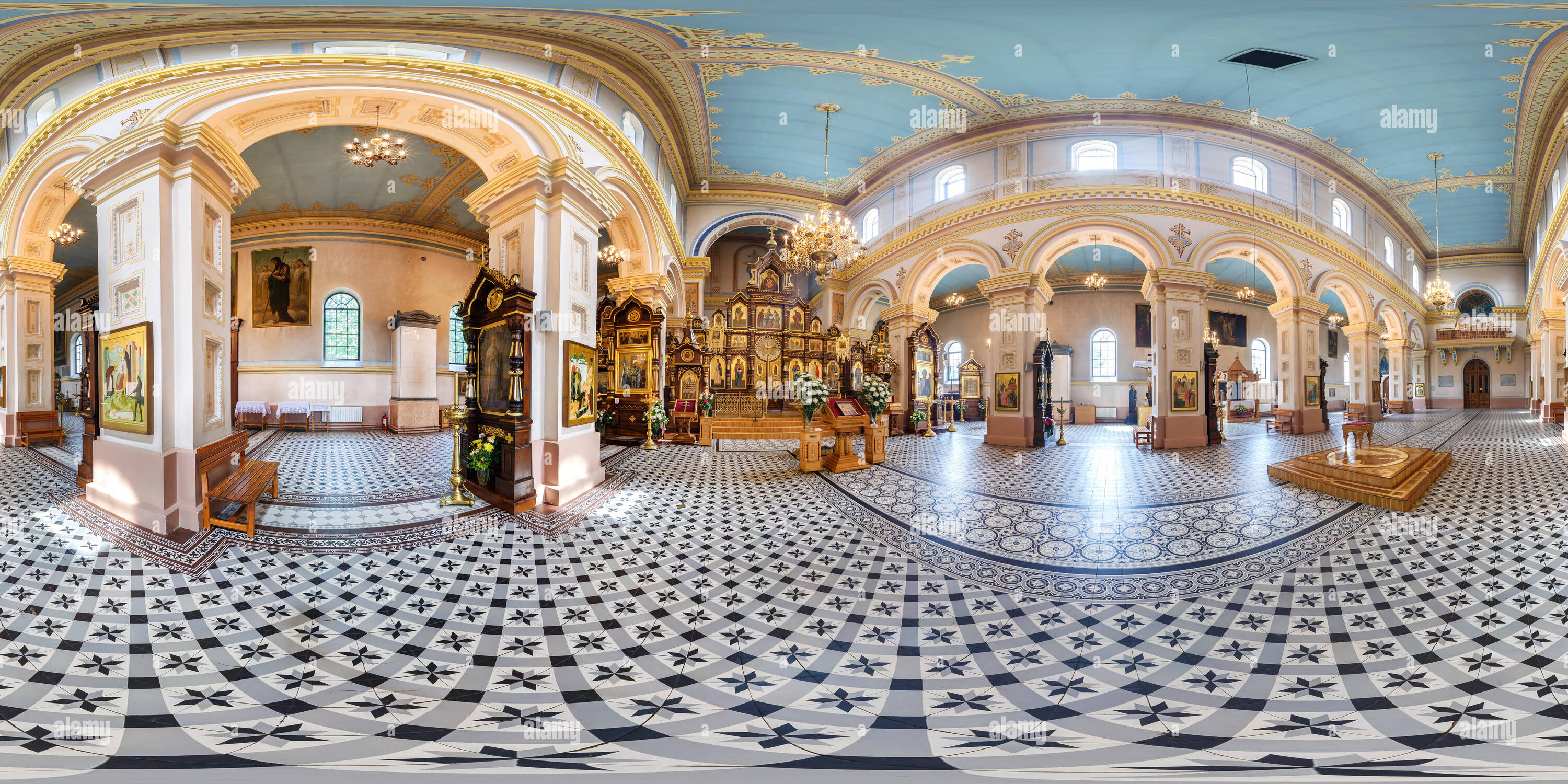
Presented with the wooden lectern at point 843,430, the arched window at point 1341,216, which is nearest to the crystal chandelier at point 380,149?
the wooden lectern at point 843,430

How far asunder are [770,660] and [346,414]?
53.8 feet

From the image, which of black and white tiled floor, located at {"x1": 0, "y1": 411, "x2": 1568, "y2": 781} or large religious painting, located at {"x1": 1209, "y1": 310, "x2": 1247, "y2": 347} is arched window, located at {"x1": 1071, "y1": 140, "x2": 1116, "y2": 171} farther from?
large religious painting, located at {"x1": 1209, "y1": 310, "x2": 1247, "y2": 347}

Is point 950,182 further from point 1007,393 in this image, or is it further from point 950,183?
point 1007,393

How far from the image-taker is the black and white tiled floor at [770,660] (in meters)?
2.20

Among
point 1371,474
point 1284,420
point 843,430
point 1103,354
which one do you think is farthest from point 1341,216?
point 843,430

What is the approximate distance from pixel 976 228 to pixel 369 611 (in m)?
13.3

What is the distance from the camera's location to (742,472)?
8461 mm

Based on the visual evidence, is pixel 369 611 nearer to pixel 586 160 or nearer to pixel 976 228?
pixel 586 160

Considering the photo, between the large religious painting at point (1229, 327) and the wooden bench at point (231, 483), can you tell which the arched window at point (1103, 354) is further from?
the wooden bench at point (231, 483)

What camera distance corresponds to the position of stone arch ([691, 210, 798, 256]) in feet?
52.7

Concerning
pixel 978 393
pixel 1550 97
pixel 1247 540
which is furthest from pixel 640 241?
pixel 1550 97

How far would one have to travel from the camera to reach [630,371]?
1302cm

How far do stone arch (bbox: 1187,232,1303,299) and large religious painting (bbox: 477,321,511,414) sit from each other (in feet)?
44.0

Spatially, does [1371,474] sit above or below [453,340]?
below
